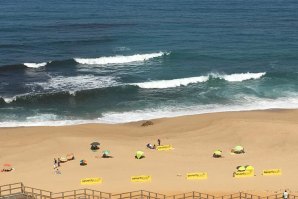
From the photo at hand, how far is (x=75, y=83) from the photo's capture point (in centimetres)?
6356

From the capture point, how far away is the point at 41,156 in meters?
42.8

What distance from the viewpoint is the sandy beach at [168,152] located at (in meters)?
37.5

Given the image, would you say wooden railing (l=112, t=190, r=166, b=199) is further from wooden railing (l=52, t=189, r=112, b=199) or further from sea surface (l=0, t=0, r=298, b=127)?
sea surface (l=0, t=0, r=298, b=127)

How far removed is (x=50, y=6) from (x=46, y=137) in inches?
2445

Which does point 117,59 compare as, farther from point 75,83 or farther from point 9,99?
point 9,99

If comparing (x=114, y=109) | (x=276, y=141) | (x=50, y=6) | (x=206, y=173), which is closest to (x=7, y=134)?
(x=114, y=109)

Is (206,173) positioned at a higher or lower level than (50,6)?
lower

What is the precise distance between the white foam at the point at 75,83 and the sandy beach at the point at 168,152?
38.5 feet

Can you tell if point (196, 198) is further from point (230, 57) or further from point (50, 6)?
point (50, 6)

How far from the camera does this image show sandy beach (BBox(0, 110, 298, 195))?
37.5 m

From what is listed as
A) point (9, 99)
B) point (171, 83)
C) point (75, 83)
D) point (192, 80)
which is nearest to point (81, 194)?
point (9, 99)

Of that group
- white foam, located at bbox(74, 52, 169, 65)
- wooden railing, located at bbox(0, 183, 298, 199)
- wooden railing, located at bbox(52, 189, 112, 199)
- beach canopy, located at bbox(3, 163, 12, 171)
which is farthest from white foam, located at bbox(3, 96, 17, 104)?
wooden railing, located at bbox(52, 189, 112, 199)

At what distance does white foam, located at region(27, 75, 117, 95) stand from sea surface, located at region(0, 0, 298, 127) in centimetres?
13

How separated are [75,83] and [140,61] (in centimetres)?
1296
